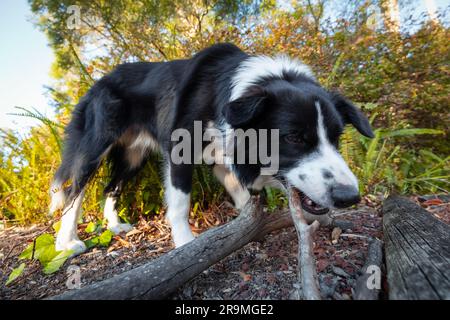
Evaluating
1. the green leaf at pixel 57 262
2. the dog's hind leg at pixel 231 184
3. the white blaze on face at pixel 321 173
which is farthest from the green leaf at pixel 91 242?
the white blaze on face at pixel 321 173

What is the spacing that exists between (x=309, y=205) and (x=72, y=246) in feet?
5.94

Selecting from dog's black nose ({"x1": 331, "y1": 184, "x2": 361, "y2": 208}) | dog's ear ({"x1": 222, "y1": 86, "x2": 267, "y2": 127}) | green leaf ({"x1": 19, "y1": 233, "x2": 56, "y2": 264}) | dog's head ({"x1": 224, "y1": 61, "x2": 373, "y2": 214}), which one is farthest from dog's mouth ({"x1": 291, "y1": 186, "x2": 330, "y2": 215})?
green leaf ({"x1": 19, "y1": 233, "x2": 56, "y2": 264})

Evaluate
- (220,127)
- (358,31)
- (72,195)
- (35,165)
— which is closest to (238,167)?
(220,127)

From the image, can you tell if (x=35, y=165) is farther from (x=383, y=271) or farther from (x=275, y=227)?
(x=383, y=271)

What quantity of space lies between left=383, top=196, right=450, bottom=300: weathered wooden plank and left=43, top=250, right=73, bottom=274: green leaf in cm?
204

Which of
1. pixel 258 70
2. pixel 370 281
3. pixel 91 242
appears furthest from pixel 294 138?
pixel 91 242

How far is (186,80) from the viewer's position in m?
2.56

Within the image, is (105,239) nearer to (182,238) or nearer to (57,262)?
(57,262)

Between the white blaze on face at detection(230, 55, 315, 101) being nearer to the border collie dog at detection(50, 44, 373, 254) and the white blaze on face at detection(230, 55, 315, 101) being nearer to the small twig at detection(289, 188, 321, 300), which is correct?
the border collie dog at detection(50, 44, 373, 254)

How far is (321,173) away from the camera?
1797 millimetres

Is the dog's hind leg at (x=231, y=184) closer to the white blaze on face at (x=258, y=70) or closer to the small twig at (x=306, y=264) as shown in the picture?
the white blaze on face at (x=258, y=70)

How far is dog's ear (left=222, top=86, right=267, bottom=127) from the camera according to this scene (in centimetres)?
192

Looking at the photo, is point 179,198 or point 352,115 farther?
point 179,198

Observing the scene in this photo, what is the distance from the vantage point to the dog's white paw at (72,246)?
7.77 feet
